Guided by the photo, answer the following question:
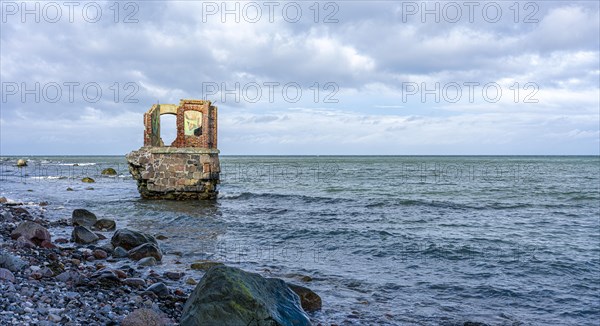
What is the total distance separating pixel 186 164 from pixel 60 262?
49.5 feet

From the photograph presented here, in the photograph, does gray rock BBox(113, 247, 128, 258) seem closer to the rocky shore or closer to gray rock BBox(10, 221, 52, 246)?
the rocky shore

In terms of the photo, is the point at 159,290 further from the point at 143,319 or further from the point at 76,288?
the point at 143,319

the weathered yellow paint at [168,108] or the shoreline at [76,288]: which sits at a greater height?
the weathered yellow paint at [168,108]

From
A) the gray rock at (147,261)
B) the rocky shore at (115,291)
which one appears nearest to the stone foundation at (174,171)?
the rocky shore at (115,291)

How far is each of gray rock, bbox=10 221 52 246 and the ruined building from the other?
12751 mm

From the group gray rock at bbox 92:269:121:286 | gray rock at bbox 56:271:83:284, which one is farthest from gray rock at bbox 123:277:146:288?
gray rock at bbox 56:271:83:284

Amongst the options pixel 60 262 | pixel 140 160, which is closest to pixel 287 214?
pixel 140 160

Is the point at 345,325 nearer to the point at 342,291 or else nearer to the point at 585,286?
the point at 342,291

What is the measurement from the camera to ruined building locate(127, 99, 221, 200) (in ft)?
76.0

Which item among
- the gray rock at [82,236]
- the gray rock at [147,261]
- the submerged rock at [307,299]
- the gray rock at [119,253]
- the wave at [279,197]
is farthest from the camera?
the wave at [279,197]

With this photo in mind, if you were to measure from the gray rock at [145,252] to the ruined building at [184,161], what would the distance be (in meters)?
13.1

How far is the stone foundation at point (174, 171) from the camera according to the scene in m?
23.1

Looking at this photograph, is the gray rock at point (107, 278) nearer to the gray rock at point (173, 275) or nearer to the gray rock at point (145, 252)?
the gray rock at point (173, 275)

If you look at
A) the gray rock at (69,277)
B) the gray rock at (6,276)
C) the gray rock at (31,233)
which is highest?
the gray rock at (6,276)
